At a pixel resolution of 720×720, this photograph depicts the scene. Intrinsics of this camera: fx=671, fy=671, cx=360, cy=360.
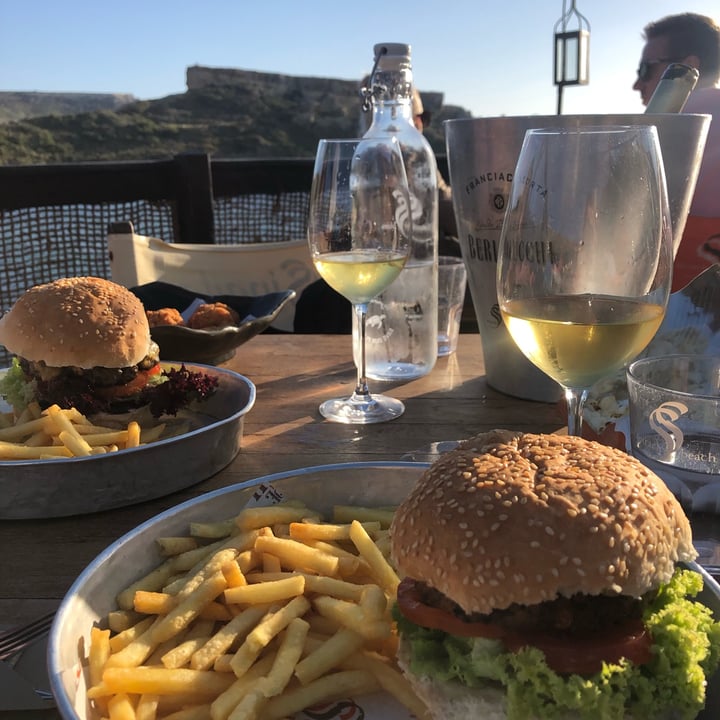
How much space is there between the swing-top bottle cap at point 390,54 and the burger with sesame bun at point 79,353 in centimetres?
118

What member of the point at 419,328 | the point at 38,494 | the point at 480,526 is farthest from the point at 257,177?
the point at 480,526

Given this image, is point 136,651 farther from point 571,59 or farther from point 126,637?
point 571,59

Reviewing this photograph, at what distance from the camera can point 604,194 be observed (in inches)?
51.4

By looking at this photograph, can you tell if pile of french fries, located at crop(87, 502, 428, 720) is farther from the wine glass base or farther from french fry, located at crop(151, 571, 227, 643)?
the wine glass base

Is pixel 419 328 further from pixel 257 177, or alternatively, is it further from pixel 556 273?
pixel 257 177

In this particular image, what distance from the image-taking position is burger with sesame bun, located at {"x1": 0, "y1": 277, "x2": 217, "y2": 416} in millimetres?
2027

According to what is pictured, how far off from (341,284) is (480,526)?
4.09ft

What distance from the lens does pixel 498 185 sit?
6.51ft

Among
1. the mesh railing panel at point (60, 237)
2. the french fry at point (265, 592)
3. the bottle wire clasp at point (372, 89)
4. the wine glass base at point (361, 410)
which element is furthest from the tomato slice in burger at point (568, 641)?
the mesh railing panel at point (60, 237)

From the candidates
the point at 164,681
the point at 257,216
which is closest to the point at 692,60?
the point at 257,216

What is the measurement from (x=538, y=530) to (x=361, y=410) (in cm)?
117

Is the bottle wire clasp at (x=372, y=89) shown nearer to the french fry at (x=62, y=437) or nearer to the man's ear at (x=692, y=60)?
the french fry at (x=62, y=437)

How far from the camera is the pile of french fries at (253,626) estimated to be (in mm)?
1015

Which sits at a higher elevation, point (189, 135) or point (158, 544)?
point (189, 135)
